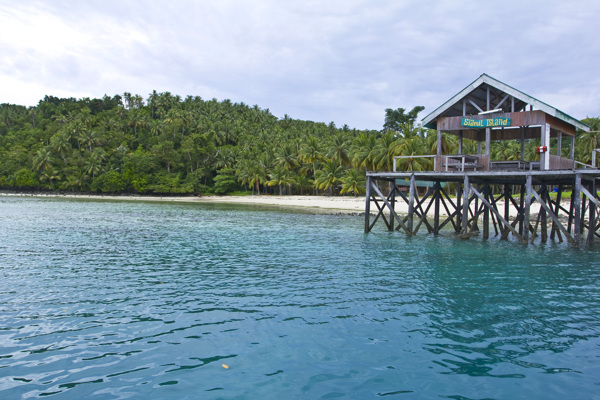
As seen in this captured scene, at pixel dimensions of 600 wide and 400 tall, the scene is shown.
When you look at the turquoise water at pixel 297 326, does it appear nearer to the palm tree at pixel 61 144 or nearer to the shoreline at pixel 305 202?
the shoreline at pixel 305 202

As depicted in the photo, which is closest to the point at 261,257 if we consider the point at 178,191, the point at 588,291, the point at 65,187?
the point at 588,291

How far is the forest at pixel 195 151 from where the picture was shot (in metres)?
66.3

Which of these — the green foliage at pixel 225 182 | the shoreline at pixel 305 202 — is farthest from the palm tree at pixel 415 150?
the green foliage at pixel 225 182

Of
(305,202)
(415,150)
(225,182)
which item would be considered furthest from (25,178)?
(415,150)

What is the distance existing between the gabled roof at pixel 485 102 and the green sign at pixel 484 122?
2.39 ft

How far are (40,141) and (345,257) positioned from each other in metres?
121

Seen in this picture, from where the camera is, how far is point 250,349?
7359mm

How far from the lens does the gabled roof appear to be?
20062 millimetres

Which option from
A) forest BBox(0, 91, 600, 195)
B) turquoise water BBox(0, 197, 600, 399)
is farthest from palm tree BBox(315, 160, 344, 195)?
turquoise water BBox(0, 197, 600, 399)

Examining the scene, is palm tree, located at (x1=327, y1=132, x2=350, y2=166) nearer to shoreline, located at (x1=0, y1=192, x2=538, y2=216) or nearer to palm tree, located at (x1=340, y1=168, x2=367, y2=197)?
palm tree, located at (x1=340, y1=168, x2=367, y2=197)

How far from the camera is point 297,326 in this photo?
854cm

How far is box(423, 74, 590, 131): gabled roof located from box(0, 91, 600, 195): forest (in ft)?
105

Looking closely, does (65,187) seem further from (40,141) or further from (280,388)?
(280,388)

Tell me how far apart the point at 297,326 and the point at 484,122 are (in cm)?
1707
